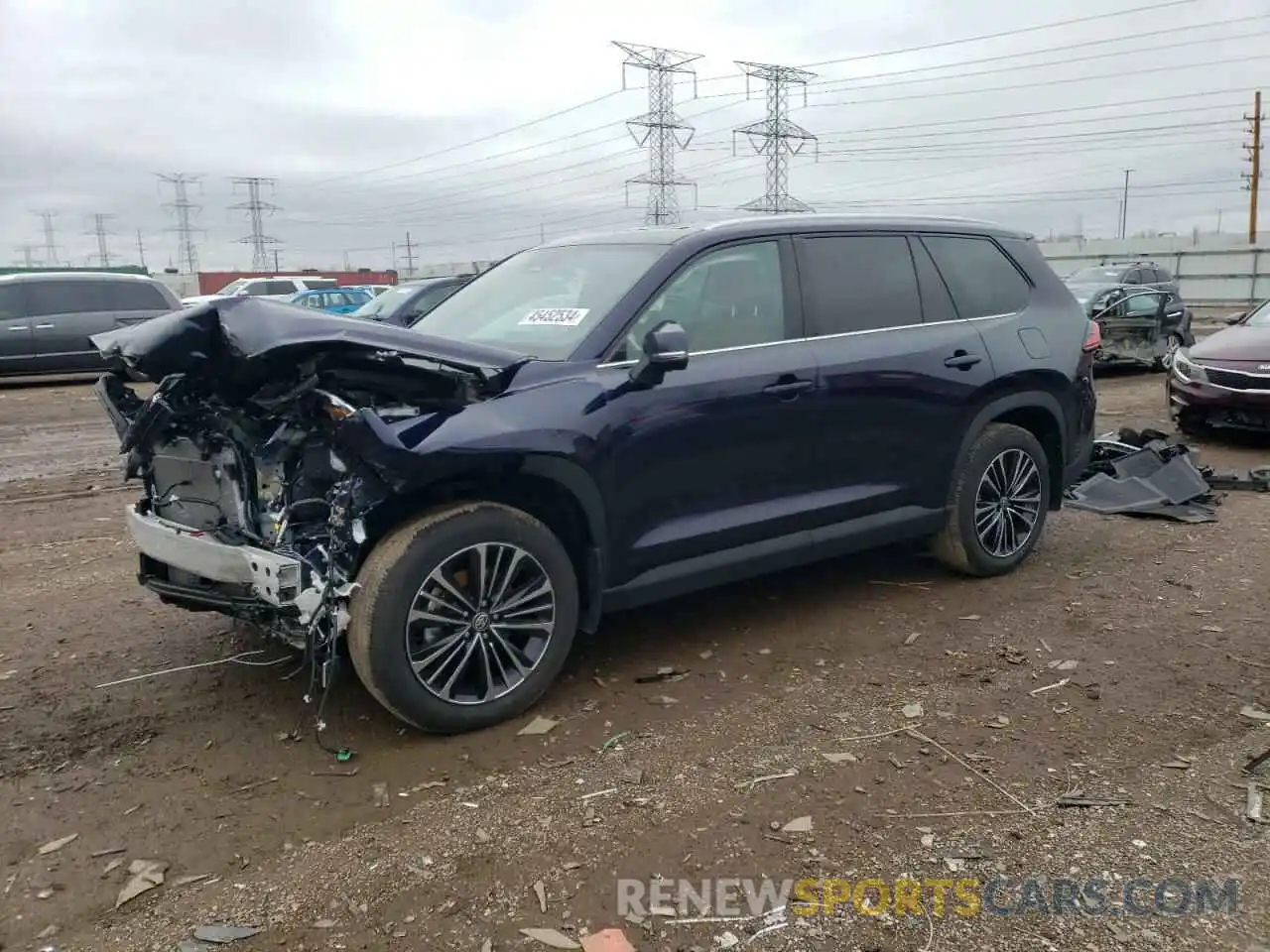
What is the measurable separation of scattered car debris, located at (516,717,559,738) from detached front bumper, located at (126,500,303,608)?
0.98m

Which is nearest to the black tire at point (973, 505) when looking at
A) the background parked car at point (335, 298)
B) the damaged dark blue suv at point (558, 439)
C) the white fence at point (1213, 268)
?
the damaged dark blue suv at point (558, 439)

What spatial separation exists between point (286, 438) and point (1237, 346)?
8636 millimetres

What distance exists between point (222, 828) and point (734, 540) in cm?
224

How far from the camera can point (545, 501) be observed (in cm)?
382

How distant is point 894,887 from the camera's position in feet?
8.98

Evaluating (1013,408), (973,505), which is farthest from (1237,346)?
(973,505)

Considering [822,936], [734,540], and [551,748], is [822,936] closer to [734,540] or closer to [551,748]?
[551,748]

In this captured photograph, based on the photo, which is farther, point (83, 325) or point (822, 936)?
point (83, 325)

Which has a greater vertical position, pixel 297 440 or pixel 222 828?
pixel 297 440

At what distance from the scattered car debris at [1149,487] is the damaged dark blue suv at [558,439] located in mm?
2095

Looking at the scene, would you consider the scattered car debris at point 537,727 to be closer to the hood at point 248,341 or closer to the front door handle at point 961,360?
the hood at point 248,341

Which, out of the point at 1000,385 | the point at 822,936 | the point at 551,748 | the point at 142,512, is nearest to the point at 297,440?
the point at 142,512

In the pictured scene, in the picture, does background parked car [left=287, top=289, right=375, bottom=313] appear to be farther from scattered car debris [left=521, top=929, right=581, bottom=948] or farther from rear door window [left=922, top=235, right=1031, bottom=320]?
scattered car debris [left=521, top=929, right=581, bottom=948]

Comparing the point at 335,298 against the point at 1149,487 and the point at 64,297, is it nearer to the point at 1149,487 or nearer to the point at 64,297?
the point at 64,297
